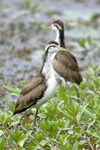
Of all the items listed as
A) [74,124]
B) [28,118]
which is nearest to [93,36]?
[28,118]

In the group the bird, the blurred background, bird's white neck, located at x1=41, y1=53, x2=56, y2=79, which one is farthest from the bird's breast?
→ the blurred background

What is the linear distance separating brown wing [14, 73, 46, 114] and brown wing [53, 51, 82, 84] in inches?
55.1

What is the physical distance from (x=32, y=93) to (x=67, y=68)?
5.34 feet

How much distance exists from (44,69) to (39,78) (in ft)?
0.56

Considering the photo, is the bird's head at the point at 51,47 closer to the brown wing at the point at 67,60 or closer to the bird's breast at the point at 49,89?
the bird's breast at the point at 49,89

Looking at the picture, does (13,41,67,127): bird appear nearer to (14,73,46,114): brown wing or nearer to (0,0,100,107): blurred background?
(14,73,46,114): brown wing

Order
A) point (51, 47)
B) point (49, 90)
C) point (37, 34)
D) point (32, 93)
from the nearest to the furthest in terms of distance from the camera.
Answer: point (49, 90), point (32, 93), point (51, 47), point (37, 34)

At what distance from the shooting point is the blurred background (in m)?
8.73

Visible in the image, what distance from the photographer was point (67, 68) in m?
6.66

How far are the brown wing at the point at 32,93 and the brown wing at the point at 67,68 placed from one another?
140 centimetres

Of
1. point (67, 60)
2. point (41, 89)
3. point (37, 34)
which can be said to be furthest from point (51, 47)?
point (37, 34)

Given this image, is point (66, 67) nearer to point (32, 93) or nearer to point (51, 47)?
point (51, 47)

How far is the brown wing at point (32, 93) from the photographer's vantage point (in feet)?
16.9

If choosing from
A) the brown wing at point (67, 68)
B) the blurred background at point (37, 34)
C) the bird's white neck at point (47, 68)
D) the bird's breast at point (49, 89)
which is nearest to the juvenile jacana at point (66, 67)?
the brown wing at point (67, 68)
